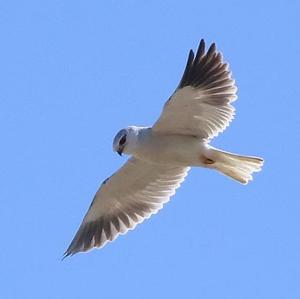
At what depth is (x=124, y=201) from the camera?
42.8ft

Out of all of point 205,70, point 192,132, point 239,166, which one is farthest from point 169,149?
point 205,70

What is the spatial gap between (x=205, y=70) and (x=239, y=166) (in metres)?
1.00

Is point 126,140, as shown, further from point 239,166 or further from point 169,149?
point 239,166

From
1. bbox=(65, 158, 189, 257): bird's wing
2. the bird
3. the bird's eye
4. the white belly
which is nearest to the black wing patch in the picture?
the bird

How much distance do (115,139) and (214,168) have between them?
96 cm

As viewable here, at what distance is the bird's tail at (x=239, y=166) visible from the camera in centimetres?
1178

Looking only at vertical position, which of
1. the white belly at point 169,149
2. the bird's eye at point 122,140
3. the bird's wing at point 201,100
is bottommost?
the white belly at point 169,149

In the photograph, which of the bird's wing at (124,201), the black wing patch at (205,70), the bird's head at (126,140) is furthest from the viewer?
the bird's wing at (124,201)

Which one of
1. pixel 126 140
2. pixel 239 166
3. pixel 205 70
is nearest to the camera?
pixel 205 70

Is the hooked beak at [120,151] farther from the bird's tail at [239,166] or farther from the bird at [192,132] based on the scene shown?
the bird's tail at [239,166]

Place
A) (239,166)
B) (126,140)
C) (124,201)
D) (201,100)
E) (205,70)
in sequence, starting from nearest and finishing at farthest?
(205,70)
(201,100)
(126,140)
(239,166)
(124,201)

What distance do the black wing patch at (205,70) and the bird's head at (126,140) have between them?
640mm

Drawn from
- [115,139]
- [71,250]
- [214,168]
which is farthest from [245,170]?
[71,250]

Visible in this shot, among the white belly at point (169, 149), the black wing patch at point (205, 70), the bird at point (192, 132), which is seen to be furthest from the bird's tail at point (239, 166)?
the black wing patch at point (205, 70)
